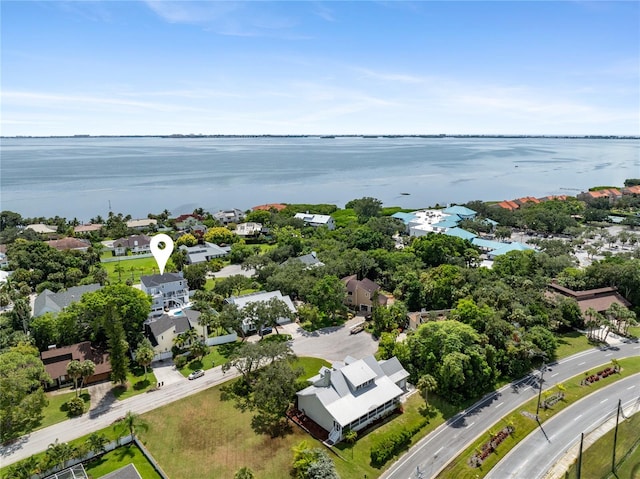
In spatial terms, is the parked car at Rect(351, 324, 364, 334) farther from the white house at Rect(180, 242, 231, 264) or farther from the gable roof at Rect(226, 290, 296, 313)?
the white house at Rect(180, 242, 231, 264)

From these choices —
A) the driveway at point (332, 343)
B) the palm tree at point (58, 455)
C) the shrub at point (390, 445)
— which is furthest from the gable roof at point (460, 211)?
the palm tree at point (58, 455)

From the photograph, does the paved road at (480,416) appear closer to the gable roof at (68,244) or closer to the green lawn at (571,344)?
the green lawn at (571,344)

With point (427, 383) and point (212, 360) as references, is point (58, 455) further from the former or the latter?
point (427, 383)

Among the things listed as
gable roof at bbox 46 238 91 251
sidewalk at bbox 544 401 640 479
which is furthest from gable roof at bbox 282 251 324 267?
gable roof at bbox 46 238 91 251

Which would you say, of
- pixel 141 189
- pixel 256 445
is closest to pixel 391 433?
pixel 256 445

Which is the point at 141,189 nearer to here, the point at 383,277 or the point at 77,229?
the point at 77,229
